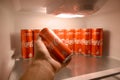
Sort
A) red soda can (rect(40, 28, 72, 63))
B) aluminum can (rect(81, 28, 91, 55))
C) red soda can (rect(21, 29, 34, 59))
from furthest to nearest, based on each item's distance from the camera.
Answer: aluminum can (rect(81, 28, 91, 55)), red soda can (rect(21, 29, 34, 59)), red soda can (rect(40, 28, 72, 63))

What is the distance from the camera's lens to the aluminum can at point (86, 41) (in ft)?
3.07

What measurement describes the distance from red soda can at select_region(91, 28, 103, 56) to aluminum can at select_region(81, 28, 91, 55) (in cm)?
4

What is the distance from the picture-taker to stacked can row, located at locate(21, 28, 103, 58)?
2.71 feet

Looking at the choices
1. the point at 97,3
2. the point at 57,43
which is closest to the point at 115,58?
the point at 97,3

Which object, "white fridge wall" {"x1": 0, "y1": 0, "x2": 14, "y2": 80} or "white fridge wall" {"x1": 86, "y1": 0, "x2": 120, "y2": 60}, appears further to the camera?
"white fridge wall" {"x1": 86, "y1": 0, "x2": 120, "y2": 60}

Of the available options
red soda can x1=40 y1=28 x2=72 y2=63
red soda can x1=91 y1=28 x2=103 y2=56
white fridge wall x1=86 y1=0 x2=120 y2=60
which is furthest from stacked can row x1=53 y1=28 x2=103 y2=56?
red soda can x1=40 y1=28 x2=72 y2=63

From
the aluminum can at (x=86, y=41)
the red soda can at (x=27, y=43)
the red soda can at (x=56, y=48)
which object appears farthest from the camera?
the aluminum can at (x=86, y=41)

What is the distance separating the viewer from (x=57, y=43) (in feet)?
1.80

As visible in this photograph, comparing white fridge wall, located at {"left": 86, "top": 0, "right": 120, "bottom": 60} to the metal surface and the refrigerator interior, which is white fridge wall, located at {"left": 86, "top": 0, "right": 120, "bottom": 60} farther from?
the metal surface

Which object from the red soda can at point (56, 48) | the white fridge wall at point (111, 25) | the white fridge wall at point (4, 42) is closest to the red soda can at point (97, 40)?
the white fridge wall at point (111, 25)

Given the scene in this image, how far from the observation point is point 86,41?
94cm

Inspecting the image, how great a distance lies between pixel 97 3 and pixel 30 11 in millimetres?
527

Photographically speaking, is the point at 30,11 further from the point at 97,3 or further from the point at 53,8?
the point at 97,3

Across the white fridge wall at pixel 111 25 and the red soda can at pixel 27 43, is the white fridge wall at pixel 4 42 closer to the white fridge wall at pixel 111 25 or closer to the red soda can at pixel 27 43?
the red soda can at pixel 27 43
